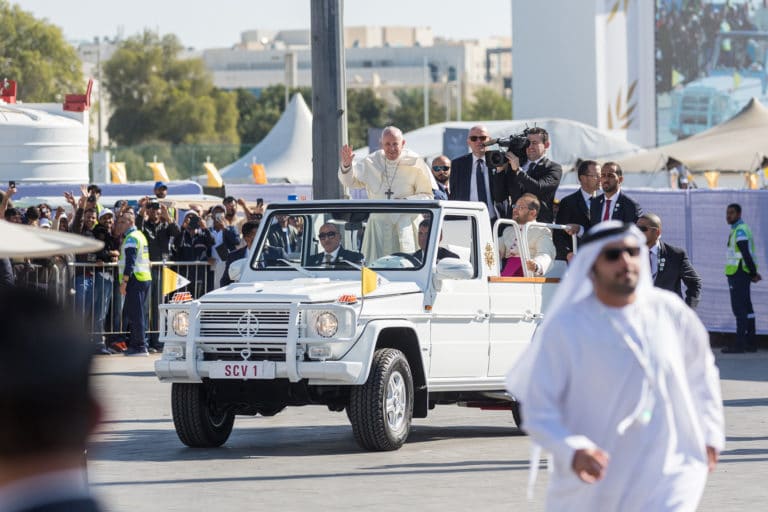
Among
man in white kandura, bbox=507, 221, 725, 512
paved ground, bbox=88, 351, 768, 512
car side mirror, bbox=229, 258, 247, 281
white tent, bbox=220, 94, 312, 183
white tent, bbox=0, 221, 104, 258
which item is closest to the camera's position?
white tent, bbox=0, 221, 104, 258

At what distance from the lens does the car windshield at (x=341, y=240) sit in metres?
13.3

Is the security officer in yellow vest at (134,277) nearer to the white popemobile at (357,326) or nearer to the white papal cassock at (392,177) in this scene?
the white papal cassock at (392,177)

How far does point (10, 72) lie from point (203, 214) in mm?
78784

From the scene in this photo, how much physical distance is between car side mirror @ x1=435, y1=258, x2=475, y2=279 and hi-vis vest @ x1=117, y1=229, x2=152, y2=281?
9556 millimetres

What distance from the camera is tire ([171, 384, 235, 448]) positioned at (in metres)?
12.6

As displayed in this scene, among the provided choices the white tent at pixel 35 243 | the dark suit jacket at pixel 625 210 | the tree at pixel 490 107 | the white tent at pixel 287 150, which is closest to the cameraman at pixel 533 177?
the dark suit jacket at pixel 625 210

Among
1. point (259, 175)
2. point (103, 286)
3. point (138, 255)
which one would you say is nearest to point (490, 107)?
point (259, 175)

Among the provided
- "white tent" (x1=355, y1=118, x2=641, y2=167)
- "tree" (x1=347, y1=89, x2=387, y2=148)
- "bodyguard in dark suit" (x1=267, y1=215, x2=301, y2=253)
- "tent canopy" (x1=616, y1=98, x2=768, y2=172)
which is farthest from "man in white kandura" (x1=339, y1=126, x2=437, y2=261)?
"tree" (x1=347, y1=89, x2=387, y2=148)

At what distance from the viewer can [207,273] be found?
23.7m

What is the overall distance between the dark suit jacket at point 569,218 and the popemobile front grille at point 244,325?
2.73m

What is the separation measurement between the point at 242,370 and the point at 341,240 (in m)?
1.64

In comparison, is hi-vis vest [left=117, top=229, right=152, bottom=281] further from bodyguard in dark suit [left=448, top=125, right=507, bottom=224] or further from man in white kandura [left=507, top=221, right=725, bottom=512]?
man in white kandura [left=507, top=221, right=725, bottom=512]

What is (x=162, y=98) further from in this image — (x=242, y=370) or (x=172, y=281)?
(x=242, y=370)

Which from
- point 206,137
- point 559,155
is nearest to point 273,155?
point 559,155
